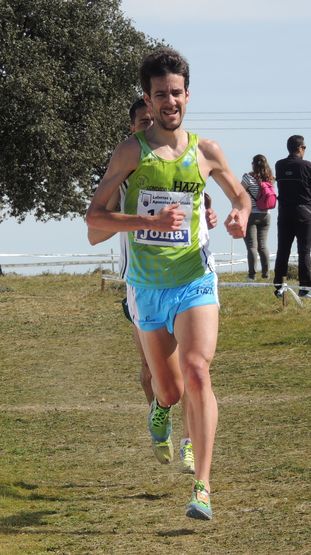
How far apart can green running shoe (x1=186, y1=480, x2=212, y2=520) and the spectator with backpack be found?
13851mm

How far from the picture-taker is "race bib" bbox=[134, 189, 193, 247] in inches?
267

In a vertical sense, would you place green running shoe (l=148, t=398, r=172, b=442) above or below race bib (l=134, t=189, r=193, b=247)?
below

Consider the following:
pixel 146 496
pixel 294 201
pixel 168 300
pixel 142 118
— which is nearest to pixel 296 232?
pixel 294 201

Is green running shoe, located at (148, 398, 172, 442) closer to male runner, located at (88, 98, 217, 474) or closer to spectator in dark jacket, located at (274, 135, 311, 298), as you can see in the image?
male runner, located at (88, 98, 217, 474)

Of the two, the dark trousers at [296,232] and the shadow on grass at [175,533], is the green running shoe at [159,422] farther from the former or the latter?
the dark trousers at [296,232]

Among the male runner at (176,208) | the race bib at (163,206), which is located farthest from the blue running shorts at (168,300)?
the race bib at (163,206)

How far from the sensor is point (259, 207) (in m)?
20.9

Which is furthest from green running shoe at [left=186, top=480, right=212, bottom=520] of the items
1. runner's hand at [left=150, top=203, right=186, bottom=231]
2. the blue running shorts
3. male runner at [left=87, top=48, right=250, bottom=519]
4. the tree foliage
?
the tree foliage

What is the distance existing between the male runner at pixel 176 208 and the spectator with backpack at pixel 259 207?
43.1 ft

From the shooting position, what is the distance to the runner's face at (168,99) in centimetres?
682

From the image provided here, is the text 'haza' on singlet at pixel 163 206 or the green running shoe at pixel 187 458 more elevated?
the text 'haza' on singlet at pixel 163 206

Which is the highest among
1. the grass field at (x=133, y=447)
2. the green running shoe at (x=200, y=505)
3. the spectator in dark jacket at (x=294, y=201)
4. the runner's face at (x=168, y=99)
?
the runner's face at (x=168, y=99)

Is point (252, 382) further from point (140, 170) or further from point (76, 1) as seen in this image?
point (76, 1)

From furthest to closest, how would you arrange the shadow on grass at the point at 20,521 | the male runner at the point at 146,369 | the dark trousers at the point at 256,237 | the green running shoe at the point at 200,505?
the dark trousers at the point at 256,237 < the male runner at the point at 146,369 < the shadow on grass at the point at 20,521 < the green running shoe at the point at 200,505
